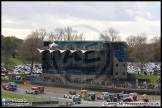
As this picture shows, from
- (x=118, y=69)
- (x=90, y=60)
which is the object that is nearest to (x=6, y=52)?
(x=90, y=60)

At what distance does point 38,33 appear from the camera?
3964 inches

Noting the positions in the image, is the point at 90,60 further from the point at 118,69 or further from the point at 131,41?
the point at 131,41

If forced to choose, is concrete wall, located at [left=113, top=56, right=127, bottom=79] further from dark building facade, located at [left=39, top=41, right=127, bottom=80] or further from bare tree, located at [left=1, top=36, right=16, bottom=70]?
bare tree, located at [left=1, top=36, right=16, bottom=70]

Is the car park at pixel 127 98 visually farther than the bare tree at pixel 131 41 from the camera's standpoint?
No

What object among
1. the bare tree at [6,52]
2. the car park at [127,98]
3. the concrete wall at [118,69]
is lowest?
the car park at [127,98]

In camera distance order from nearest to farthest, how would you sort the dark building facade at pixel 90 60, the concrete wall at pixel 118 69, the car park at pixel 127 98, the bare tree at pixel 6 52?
the car park at pixel 127 98 → the dark building facade at pixel 90 60 → the concrete wall at pixel 118 69 → the bare tree at pixel 6 52

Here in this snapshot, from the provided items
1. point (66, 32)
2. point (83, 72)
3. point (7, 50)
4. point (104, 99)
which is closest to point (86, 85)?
point (83, 72)

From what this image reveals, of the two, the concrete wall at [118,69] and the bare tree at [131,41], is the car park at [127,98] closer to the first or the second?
the concrete wall at [118,69]

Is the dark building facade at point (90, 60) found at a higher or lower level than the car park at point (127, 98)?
higher

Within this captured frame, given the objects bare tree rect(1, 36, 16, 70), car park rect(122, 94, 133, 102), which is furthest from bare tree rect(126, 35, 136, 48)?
car park rect(122, 94, 133, 102)

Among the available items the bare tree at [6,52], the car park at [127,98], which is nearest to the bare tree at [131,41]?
the bare tree at [6,52]

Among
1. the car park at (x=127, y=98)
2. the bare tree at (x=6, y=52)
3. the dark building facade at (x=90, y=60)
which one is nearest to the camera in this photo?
the car park at (x=127, y=98)

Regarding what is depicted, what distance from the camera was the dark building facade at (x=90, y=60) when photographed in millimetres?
63875

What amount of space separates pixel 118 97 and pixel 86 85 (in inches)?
502
